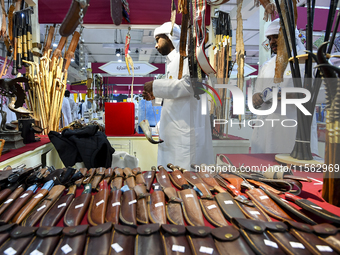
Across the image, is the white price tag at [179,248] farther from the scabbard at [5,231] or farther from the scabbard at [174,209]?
the scabbard at [5,231]

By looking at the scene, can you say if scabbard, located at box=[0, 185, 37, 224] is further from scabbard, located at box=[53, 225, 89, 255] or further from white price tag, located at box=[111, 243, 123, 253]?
white price tag, located at box=[111, 243, 123, 253]

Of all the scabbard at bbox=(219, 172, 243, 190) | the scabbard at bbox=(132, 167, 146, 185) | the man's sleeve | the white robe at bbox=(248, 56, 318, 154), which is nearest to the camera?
the white robe at bbox=(248, 56, 318, 154)

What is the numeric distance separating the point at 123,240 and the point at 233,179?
0.59m

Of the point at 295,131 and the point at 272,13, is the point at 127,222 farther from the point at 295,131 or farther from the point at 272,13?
the point at 272,13

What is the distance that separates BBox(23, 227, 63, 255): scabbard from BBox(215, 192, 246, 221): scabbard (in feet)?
1.66

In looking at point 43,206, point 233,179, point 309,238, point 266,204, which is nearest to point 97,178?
point 43,206

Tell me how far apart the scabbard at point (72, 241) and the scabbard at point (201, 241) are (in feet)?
0.93

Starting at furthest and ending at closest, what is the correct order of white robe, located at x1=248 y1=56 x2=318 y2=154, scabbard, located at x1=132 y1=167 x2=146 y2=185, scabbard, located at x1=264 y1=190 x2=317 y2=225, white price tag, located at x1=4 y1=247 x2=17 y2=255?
scabbard, located at x1=132 y1=167 x2=146 y2=185 → white robe, located at x1=248 y1=56 x2=318 y2=154 → scabbard, located at x1=264 y1=190 x2=317 y2=225 → white price tag, located at x1=4 y1=247 x2=17 y2=255

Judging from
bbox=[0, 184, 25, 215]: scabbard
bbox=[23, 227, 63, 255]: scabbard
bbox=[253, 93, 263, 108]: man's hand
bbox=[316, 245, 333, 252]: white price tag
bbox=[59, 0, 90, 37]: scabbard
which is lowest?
bbox=[23, 227, 63, 255]: scabbard

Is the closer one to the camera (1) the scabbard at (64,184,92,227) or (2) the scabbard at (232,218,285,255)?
(2) the scabbard at (232,218,285,255)

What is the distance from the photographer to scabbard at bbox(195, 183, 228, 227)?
660 mm

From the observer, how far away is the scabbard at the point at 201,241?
20.6 inches

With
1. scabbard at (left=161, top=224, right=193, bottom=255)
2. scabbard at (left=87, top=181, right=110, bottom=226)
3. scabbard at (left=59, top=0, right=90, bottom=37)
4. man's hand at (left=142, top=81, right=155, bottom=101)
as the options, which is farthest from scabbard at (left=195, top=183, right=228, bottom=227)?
man's hand at (left=142, top=81, right=155, bottom=101)

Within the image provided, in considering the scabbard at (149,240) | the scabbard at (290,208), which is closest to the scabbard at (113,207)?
the scabbard at (149,240)
